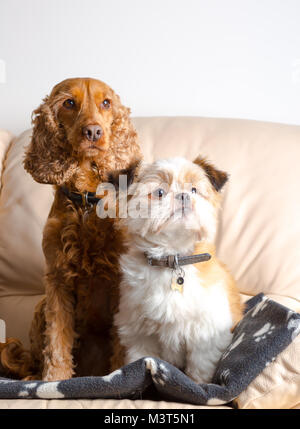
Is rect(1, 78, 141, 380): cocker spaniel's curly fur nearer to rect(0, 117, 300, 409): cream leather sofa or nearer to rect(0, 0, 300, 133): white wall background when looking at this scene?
rect(0, 117, 300, 409): cream leather sofa

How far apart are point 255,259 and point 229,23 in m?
1.30

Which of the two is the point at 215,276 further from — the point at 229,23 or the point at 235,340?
the point at 229,23

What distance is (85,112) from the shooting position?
5.92ft

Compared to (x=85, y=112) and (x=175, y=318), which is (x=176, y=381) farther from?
(x=85, y=112)

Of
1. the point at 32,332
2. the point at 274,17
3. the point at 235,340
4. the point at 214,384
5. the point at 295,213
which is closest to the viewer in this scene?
the point at 214,384

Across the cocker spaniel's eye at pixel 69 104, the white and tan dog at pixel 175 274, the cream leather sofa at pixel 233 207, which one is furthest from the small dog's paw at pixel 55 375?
the cocker spaniel's eye at pixel 69 104

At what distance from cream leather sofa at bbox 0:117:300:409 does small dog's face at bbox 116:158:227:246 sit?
61cm

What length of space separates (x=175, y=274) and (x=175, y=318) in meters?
0.14

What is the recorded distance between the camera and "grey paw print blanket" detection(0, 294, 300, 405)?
145 cm

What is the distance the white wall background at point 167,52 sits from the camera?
8.85ft

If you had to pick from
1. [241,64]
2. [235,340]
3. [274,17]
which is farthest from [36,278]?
[274,17]

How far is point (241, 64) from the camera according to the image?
2727 mm

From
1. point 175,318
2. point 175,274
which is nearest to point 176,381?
point 175,318

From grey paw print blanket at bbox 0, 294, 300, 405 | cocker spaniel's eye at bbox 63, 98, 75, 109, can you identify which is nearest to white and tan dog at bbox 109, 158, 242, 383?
grey paw print blanket at bbox 0, 294, 300, 405
